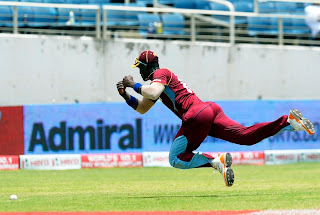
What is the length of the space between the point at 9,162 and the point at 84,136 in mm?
2165

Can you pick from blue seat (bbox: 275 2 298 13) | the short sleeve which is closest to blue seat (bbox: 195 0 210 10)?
blue seat (bbox: 275 2 298 13)

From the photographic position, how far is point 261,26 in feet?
78.5

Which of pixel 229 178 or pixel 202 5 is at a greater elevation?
pixel 202 5

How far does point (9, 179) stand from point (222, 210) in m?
Result: 7.63

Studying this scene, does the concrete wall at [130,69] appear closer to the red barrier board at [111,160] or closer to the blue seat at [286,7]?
the blue seat at [286,7]

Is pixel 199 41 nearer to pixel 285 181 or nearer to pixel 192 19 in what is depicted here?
pixel 192 19

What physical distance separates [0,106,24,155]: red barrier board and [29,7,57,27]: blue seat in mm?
2724

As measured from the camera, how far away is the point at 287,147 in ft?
71.2

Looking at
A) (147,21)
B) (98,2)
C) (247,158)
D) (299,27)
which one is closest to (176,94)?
(247,158)

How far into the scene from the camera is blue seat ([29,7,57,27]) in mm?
21031

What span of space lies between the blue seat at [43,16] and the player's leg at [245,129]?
1137cm

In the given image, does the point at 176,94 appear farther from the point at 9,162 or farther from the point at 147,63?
the point at 9,162

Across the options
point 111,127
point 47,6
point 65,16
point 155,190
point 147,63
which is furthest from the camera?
point 65,16

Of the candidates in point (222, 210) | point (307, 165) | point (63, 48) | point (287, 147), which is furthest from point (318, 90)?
point (222, 210)
